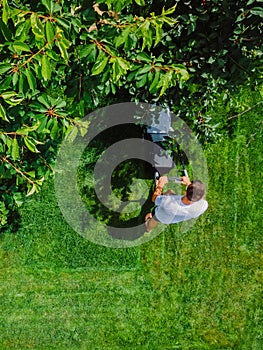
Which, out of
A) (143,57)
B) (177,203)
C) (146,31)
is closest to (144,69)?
(143,57)

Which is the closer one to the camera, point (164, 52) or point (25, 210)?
point (164, 52)

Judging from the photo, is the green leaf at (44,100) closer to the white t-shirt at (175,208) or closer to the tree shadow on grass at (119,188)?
the white t-shirt at (175,208)

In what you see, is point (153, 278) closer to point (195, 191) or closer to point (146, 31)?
point (195, 191)

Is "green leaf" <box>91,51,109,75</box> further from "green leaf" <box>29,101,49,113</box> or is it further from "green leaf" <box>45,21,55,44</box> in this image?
"green leaf" <box>29,101,49,113</box>

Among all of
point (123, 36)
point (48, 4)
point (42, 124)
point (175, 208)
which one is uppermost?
point (48, 4)

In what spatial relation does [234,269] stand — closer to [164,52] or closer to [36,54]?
[164,52]

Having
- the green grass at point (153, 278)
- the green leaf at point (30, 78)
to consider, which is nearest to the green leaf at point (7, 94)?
the green leaf at point (30, 78)

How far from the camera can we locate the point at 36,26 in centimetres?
213

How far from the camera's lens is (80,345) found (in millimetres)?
4844

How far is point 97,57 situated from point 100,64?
94 mm

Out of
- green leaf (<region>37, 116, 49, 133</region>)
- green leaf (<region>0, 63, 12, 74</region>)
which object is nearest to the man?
green leaf (<region>37, 116, 49, 133</region>)

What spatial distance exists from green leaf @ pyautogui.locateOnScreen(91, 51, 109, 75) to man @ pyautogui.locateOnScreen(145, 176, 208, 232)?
1882mm

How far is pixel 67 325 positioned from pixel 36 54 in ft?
10.9

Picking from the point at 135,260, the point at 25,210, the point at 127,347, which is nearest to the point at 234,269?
the point at 135,260
